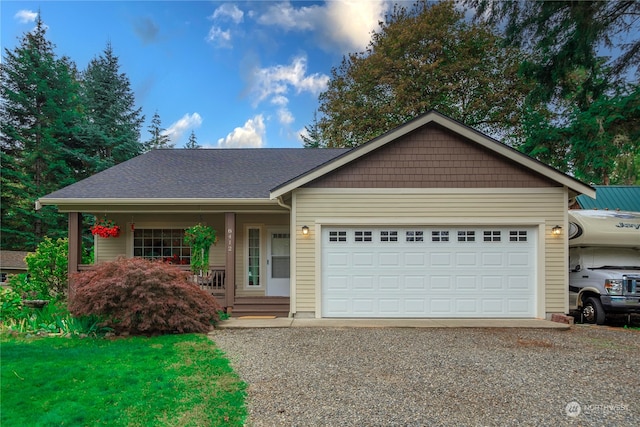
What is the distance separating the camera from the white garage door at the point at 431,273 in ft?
28.0

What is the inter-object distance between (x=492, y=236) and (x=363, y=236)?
2.94 meters

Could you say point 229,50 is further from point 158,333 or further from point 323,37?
point 158,333

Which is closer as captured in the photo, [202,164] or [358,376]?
Answer: [358,376]

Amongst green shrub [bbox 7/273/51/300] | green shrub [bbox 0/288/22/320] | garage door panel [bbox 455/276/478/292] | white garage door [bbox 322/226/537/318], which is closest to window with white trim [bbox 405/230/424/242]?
white garage door [bbox 322/226/537/318]

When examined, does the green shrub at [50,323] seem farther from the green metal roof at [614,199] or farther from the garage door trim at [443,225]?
the green metal roof at [614,199]

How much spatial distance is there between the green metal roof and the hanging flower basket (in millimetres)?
15196

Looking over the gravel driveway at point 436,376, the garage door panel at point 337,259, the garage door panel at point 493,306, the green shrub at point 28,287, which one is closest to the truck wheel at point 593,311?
the gravel driveway at point 436,376

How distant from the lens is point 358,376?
4762 mm

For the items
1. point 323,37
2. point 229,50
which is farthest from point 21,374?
point 323,37

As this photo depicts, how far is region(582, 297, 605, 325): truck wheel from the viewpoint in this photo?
8.48 metres

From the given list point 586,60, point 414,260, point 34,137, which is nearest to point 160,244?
point 414,260

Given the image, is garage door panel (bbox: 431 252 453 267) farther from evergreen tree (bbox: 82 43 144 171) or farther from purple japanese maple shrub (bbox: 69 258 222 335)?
evergreen tree (bbox: 82 43 144 171)

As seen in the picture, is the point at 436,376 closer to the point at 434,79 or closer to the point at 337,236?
the point at 337,236

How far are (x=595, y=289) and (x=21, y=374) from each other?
10.7 meters
